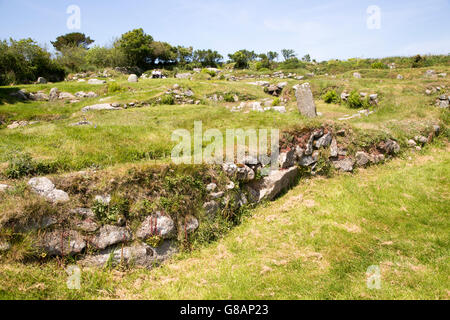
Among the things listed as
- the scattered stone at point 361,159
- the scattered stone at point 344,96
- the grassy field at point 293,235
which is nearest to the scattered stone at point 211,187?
the grassy field at point 293,235

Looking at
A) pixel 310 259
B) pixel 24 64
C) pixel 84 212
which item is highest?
pixel 24 64

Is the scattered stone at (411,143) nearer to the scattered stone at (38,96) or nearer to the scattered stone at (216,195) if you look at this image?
the scattered stone at (216,195)

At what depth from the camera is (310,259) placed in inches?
228

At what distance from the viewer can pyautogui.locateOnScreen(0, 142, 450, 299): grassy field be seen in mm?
4789

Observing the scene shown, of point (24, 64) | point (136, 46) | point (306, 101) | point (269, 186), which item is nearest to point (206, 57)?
point (136, 46)

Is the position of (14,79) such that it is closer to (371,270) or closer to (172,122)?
(172,122)

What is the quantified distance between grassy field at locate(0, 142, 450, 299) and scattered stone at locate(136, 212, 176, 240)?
2.28 ft

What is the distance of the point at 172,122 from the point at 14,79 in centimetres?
2655

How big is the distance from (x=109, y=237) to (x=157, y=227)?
40.0 inches

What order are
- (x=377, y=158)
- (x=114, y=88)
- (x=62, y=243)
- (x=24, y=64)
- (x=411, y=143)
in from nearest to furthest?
(x=62, y=243)
(x=377, y=158)
(x=411, y=143)
(x=114, y=88)
(x=24, y=64)

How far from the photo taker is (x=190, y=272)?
5504mm

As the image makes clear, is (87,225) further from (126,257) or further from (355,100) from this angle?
(355,100)
